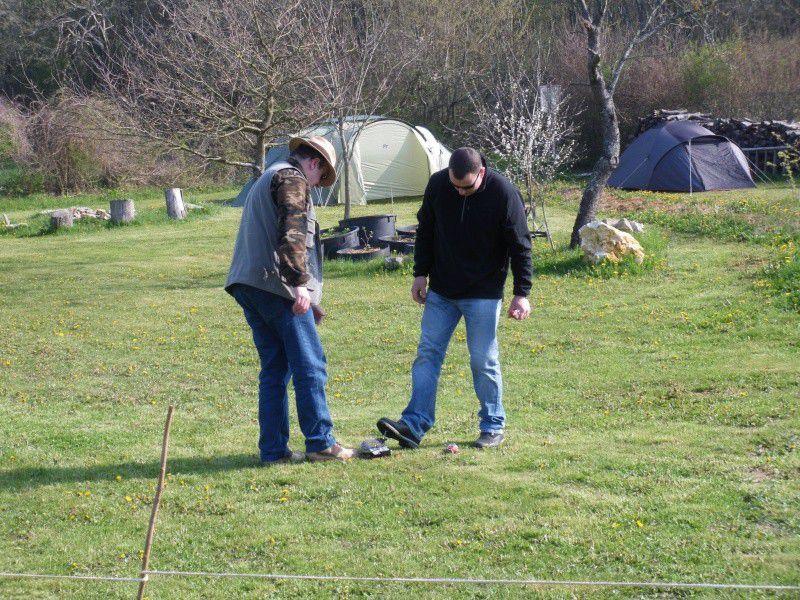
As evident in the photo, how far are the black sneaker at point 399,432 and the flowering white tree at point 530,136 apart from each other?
8962 millimetres

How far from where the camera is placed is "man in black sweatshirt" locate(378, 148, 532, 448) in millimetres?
5926

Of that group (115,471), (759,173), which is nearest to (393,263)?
(115,471)

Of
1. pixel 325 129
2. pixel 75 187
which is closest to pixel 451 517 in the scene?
pixel 325 129

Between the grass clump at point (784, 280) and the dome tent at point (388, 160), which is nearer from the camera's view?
the grass clump at point (784, 280)

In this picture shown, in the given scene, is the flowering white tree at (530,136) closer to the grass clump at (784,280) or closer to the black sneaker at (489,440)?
the grass clump at (784,280)

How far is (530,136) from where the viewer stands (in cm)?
1521

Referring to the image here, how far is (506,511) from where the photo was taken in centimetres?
Answer: 493

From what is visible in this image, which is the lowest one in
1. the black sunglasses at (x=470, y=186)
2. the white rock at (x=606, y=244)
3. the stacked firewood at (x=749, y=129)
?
the white rock at (x=606, y=244)

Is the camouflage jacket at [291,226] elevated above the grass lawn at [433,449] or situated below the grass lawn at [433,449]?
above

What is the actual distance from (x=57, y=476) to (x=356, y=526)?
206 cm

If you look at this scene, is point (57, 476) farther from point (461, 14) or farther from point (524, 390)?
point (461, 14)

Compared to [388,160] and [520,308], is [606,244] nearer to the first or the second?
[520,308]

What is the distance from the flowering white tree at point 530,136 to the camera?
1568 cm

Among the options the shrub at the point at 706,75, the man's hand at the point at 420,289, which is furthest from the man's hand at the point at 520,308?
the shrub at the point at 706,75
